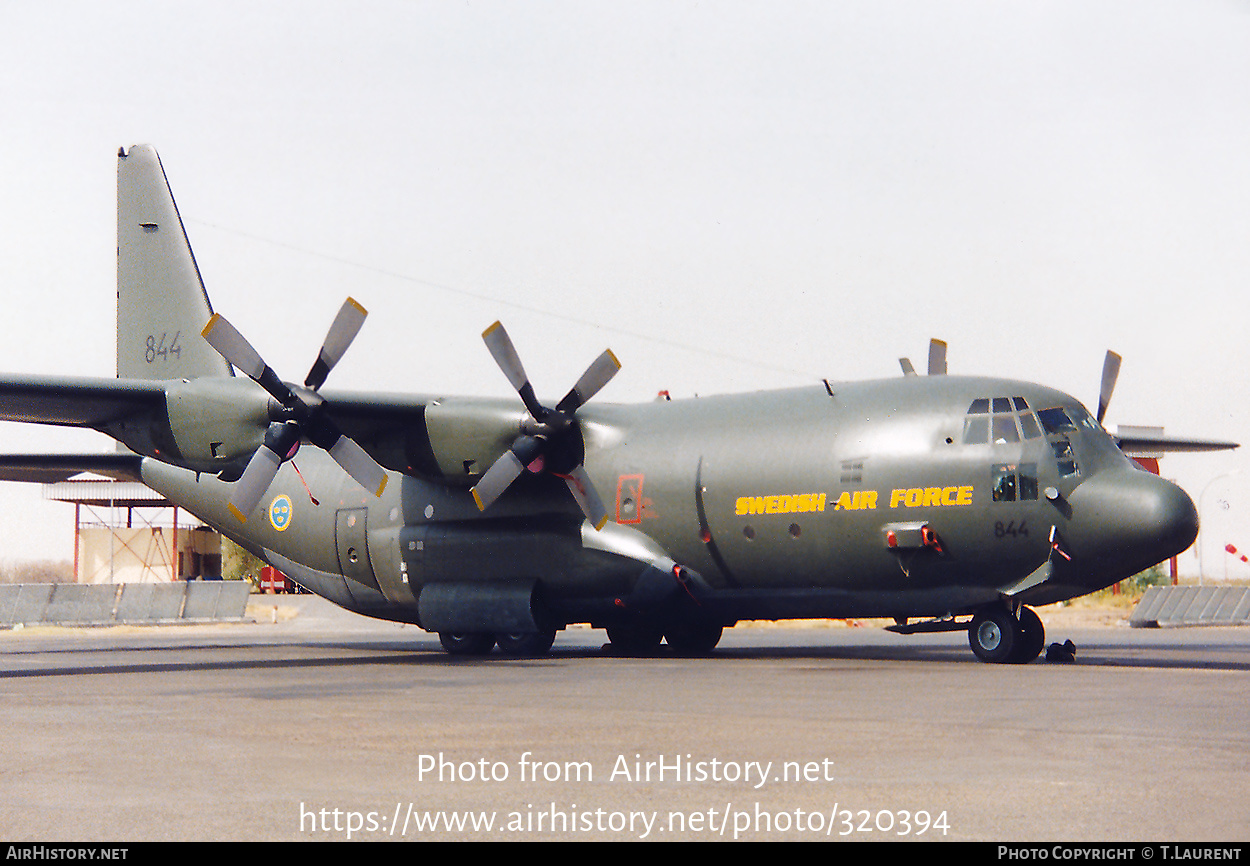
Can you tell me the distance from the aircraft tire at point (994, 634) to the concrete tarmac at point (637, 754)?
61 cm

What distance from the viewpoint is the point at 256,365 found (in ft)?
67.5

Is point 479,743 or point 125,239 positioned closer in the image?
point 479,743

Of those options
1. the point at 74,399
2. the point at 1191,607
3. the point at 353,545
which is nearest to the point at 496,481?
the point at 353,545

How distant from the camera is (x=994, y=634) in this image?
61.6ft

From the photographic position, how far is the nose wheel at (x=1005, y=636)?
730 inches

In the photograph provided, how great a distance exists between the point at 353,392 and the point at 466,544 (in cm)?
365

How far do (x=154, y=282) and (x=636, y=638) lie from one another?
13382mm

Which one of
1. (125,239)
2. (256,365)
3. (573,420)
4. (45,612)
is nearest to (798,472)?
(573,420)

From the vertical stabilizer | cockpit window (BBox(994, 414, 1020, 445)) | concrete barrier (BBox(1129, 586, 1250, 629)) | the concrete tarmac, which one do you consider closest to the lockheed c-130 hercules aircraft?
cockpit window (BBox(994, 414, 1020, 445))

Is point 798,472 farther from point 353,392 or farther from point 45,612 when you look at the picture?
point 45,612

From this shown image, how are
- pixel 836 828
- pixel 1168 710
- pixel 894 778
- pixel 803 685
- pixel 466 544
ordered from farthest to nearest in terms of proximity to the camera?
pixel 466 544 → pixel 803 685 → pixel 1168 710 → pixel 894 778 → pixel 836 828

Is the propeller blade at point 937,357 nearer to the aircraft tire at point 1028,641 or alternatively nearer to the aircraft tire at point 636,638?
the aircraft tire at point 1028,641

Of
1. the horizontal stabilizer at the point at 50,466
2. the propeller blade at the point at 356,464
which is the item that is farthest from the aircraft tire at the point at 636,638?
the horizontal stabilizer at the point at 50,466

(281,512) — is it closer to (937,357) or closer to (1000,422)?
(937,357)
